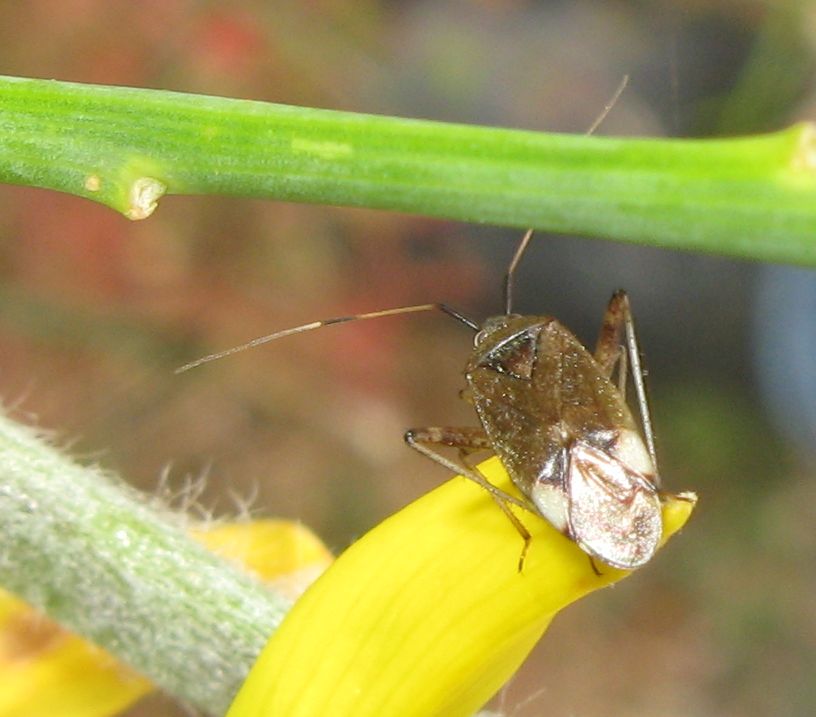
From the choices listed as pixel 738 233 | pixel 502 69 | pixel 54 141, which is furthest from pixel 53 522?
pixel 502 69

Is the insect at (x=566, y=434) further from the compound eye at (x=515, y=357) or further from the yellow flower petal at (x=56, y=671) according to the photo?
the yellow flower petal at (x=56, y=671)

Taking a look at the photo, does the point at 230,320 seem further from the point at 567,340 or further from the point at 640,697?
the point at 567,340

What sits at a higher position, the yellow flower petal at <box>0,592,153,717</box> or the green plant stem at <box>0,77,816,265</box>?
the green plant stem at <box>0,77,816,265</box>

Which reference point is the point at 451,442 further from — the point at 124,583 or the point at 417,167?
→ the point at 417,167

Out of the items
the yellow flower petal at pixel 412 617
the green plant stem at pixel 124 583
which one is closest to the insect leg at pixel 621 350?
the yellow flower petal at pixel 412 617

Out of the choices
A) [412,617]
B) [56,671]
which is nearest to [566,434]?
[412,617]

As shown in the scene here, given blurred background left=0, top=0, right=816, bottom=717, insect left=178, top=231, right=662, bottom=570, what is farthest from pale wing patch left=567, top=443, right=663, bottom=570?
blurred background left=0, top=0, right=816, bottom=717

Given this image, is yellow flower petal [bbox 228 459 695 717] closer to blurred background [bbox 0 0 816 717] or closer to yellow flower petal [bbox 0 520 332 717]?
yellow flower petal [bbox 0 520 332 717]
